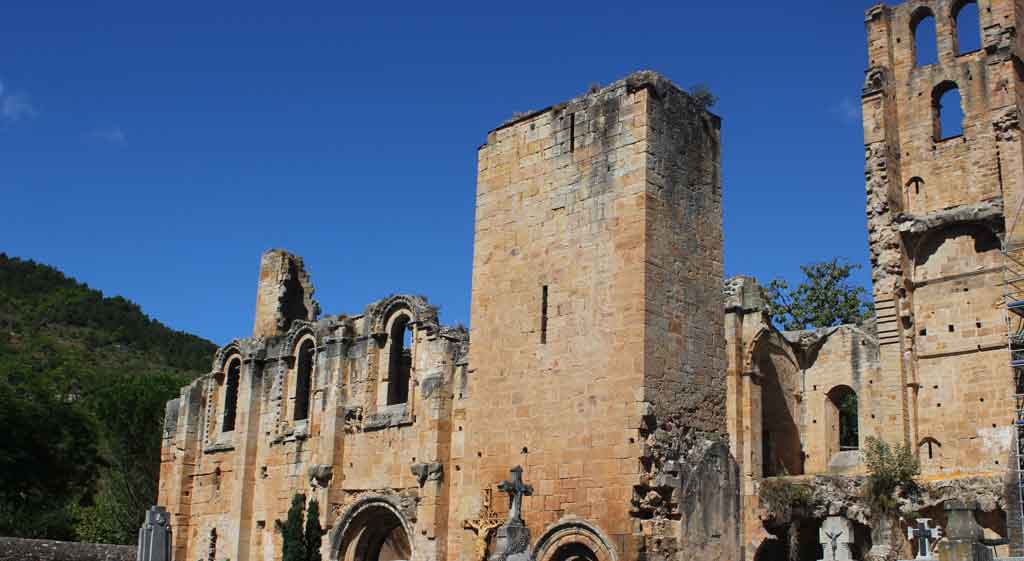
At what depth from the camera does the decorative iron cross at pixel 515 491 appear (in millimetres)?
13086

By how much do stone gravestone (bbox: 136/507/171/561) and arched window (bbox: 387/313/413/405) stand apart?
9186 mm

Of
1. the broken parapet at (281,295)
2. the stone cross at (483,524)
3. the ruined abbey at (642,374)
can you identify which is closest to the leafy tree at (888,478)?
the ruined abbey at (642,374)

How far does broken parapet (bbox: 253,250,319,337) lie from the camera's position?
24.6 metres

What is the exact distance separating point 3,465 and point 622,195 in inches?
959

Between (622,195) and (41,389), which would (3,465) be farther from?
(622,195)

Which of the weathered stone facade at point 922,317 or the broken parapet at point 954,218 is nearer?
the weathered stone facade at point 922,317

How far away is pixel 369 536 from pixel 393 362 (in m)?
3.20

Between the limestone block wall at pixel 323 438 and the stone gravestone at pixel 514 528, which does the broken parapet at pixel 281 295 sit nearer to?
the limestone block wall at pixel 323 438

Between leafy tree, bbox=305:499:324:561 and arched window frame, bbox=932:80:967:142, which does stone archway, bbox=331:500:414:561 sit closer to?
leafy tree, bbox=305:499:324:561

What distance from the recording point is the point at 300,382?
2286 cm

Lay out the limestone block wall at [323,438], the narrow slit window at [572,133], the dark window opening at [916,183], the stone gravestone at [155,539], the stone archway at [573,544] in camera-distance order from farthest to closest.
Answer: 1. the dark window opening at [916,183]
2. the limestone block wall at [323,438]
3. the narrow slit window at [572,133]
4. the stone archway at [573,544]
5. the stone gravestone at [155,539]

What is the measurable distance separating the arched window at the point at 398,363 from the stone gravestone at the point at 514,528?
7.62 metres

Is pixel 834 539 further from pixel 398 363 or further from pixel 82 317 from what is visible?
pixel 82 317

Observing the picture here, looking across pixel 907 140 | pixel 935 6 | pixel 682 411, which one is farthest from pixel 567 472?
pixel 935 6
